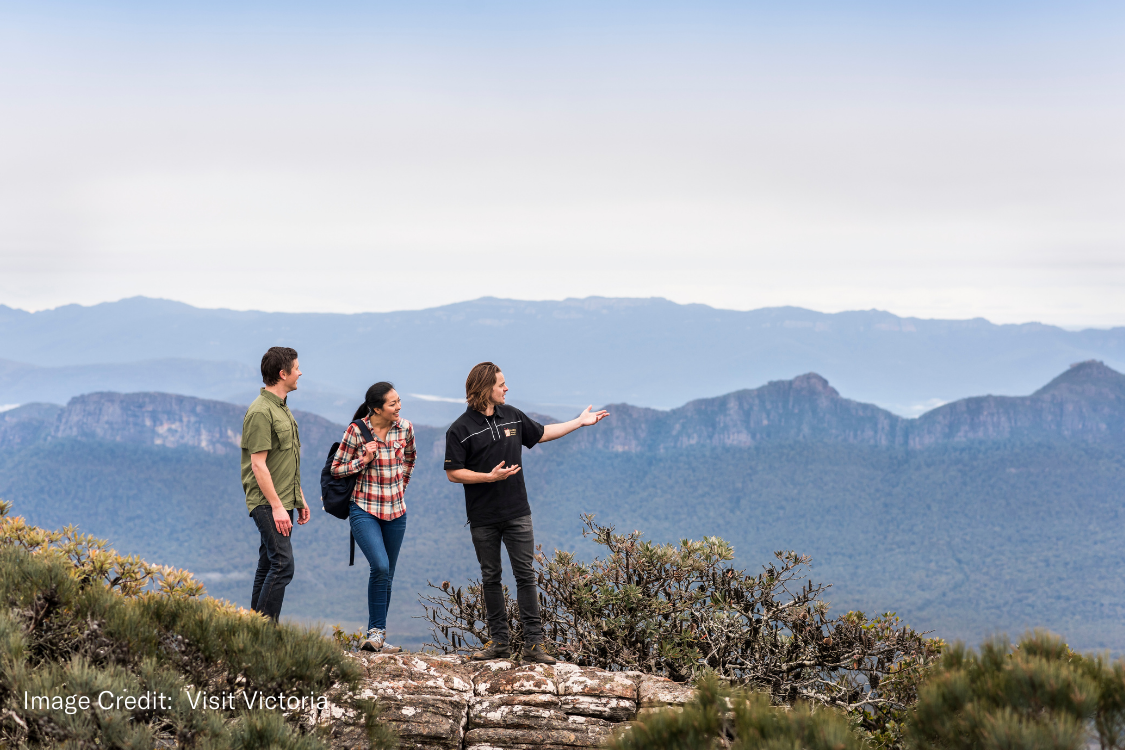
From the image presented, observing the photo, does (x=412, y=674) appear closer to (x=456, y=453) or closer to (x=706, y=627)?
(x=456, y=453)

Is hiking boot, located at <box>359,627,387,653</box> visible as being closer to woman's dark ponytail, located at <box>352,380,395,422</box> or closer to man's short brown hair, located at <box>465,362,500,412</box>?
woman's dark ponytail, located at <box>352,380,395,422</box>

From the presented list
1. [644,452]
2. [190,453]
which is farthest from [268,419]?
[190,453]

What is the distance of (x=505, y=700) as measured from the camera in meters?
6.80

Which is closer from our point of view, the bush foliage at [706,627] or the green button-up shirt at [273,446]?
the green button-up shirt at [273,446]

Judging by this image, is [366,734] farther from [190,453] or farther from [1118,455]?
[1118,455]

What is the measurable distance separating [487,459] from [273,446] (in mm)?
1951

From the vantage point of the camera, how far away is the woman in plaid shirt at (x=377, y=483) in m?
7.54

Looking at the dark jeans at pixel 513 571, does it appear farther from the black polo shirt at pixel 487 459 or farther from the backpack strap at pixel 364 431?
the backpack strap at pixel 364 431

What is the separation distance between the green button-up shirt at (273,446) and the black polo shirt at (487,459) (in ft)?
4.91

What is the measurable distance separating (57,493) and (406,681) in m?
211

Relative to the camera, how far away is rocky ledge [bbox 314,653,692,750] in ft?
21.1

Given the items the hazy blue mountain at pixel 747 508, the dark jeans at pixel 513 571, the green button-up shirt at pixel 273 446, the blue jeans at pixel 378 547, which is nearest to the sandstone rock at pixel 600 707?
the dark jeans at pixel 513 571

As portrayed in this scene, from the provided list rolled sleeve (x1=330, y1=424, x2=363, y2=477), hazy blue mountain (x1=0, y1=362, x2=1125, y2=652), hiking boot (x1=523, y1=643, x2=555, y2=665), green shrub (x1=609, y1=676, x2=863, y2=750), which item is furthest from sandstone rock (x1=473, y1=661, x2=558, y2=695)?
hazy blue mountain (x1=0, y1=362, x2=1125, y2=652)

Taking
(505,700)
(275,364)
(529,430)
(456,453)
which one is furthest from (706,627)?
(275,364)
